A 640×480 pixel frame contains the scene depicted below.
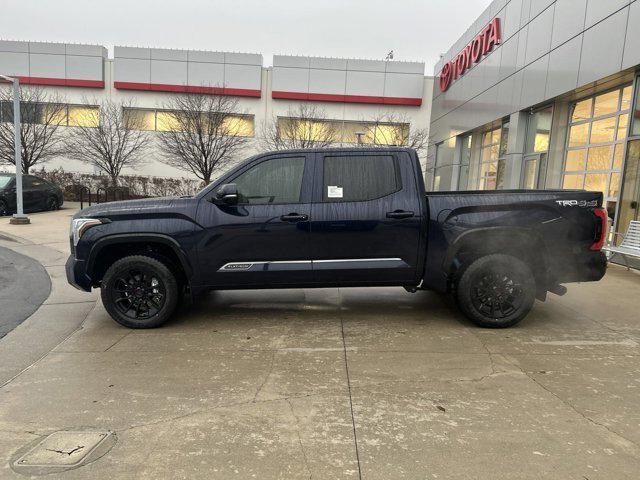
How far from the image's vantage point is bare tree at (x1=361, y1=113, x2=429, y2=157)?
22375 mm

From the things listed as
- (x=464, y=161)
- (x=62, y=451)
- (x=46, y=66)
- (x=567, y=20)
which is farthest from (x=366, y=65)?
(x=62, y=451)

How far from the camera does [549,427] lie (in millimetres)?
3096

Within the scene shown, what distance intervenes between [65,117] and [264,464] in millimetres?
27714

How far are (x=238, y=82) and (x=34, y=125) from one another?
10.3m

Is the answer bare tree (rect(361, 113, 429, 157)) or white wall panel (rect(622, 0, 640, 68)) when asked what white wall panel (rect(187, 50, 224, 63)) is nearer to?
bare tree (rect(361, 113, 429, 157))

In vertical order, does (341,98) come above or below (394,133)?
above

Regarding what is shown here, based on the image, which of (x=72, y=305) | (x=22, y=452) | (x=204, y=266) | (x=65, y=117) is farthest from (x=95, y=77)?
(x=22, y=452)

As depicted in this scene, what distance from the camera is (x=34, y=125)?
21.6 metres

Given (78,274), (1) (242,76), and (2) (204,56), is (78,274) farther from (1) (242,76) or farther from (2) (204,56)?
(2) (204,56)

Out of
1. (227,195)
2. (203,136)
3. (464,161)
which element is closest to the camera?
(227,195)

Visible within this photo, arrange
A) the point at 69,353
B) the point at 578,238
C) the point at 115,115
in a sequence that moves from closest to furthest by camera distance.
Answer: the point at 69,353 → the point at 578,238 → the point at 115,115

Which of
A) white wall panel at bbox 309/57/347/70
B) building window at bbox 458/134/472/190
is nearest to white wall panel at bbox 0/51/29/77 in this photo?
white wall panel at bbox 309/57/347/70

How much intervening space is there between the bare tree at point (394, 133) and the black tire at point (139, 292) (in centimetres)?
1817

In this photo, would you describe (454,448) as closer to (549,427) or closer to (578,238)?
(549,427)
